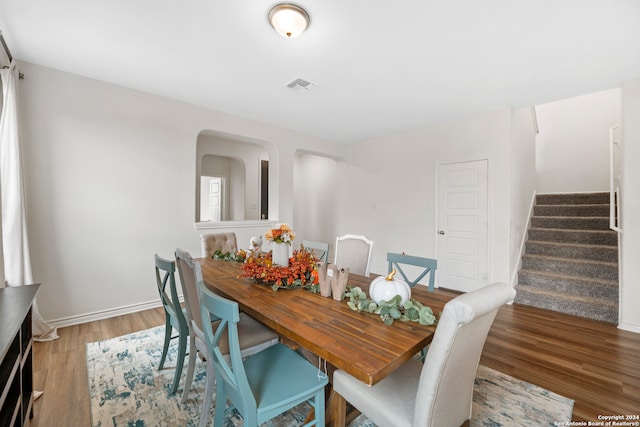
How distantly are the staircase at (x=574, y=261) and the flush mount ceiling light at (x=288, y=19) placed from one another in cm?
404

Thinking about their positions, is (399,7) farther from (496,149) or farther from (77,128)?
(77,128)

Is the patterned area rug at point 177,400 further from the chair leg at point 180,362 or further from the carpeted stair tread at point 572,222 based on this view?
the carpeted stair tread at point 572,222

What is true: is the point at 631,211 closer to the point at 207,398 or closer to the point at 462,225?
the point at 462,225

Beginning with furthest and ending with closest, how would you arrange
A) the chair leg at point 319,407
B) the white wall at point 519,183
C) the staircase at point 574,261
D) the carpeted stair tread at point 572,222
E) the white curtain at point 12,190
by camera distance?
1. the carpeted stair tread at point 572,222
2. the white wall at point 519,183
3. the staircase at point 574,261
4. the white curtain at point 12,190
5. the chair leg at point 319,407

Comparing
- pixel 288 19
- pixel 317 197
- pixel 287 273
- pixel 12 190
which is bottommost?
pixel 287 273

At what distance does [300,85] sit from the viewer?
120 inches

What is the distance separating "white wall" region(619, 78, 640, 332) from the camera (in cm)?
278

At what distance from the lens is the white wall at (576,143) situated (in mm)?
4973

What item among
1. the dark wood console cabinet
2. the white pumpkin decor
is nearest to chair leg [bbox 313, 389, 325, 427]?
the white pumpkin decor

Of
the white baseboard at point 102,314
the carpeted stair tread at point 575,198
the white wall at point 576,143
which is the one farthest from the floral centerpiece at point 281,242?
the white wall at point 576,143

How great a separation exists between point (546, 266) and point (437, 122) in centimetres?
262

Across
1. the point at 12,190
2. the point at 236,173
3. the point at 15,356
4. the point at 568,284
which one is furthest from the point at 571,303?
the point at 236,173

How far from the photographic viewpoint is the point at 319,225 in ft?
22.0

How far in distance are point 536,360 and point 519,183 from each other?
8.29 ft
